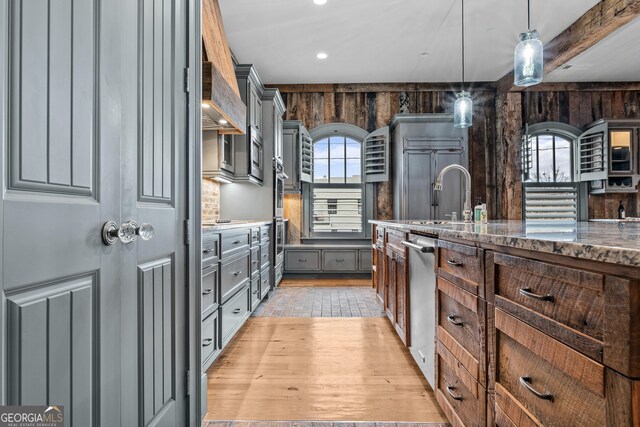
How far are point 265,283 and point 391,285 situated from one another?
1710mm

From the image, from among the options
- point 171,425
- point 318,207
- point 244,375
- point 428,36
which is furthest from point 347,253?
point 171,425

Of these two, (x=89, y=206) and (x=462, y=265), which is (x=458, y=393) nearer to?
(x=462, y=265)

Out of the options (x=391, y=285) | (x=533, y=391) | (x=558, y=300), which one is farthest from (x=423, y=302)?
(x=558, y=300)

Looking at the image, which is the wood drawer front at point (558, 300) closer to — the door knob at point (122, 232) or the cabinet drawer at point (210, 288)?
the door knob at point (122, 232)

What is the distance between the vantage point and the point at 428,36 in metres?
4.30

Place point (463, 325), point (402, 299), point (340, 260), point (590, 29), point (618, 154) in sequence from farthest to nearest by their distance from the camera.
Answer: point (340, 260) → point (618, 154) → point (590, 29) → point (402, 299) → point (463, 325)

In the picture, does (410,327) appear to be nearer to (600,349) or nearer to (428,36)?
(600,349)

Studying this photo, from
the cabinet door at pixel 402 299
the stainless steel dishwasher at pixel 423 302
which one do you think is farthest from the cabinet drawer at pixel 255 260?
the stainless steel dishwasher at pixel 423 302

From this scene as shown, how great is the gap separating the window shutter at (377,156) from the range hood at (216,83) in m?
2.80

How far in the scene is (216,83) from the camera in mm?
2588

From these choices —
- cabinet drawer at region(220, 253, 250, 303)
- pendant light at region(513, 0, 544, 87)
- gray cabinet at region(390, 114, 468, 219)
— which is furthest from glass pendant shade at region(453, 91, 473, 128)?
cabinet drawer at region(220, 253, 250, 303)

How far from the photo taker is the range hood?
250 centimetres

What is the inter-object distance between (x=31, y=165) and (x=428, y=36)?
4.47m

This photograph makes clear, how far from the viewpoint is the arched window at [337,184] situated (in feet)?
19.5
